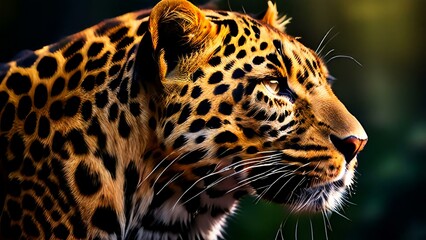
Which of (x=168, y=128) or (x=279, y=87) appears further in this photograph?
(x=279, y=87)

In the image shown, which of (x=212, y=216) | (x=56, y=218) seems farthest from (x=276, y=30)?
(x=56, y=218)

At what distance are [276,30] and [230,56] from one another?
22 cm

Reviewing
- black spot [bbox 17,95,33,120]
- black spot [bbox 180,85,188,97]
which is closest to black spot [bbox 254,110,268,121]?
black spot [bbox 180,85,188,97]

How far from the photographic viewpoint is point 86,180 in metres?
2.02

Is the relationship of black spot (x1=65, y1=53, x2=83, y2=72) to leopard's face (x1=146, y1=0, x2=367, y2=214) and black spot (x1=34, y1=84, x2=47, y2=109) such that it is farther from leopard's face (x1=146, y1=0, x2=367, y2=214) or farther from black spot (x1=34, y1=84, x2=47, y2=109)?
leopard's face (x1=146, y1=0, x2=367, y2=214)

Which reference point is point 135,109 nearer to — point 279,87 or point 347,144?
point 279,87

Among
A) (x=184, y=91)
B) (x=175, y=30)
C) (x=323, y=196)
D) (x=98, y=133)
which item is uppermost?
(x=175, y=30)

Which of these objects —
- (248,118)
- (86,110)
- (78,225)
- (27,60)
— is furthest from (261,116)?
(27,60)

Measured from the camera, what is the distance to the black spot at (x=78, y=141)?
202cm

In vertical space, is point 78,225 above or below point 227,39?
below

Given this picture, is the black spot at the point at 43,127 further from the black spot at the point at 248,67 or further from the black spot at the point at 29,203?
the black spot at the point at 248,67

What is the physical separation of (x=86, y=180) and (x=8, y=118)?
12.0 inches

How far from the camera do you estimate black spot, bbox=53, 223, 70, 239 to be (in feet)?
6.58

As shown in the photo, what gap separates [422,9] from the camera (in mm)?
3178
